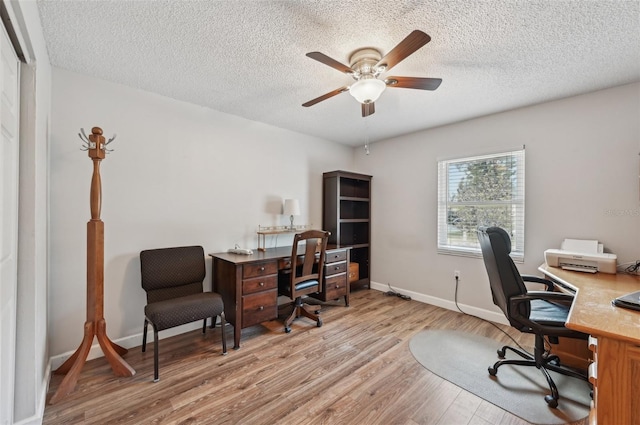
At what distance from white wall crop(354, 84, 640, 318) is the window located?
0.09 m

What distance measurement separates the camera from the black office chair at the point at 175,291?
200cm

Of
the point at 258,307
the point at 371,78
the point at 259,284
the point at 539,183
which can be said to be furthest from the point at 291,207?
the point at 539,183

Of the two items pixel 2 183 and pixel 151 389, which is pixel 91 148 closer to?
pixel 2 183

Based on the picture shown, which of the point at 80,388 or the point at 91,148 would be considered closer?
the point at 80,388

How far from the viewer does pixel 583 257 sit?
2150mm

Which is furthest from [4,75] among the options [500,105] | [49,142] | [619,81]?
[619,81]

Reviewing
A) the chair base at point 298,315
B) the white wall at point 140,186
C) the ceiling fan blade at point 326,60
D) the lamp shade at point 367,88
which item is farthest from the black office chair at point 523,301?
the white wall at point 140,186

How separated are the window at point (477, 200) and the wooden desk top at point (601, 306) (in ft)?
2.83

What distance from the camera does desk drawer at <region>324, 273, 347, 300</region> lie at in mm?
3242

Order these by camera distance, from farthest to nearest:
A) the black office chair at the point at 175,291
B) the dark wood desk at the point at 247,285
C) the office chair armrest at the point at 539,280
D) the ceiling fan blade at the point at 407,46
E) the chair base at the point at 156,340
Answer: the dark wood desk at the point at 247,285, the office chair armrest at the point at 539,280, the black office chair at the point at 175,291, the chair base at the point at 156,340, the ceiling fan blade at the point at 407,46

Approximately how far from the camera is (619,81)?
2.21 metres

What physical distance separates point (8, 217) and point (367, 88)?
205 cm

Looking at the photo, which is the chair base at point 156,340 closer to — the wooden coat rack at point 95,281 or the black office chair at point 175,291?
the black office chair at point 175,291

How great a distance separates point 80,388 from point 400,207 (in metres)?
3.75
